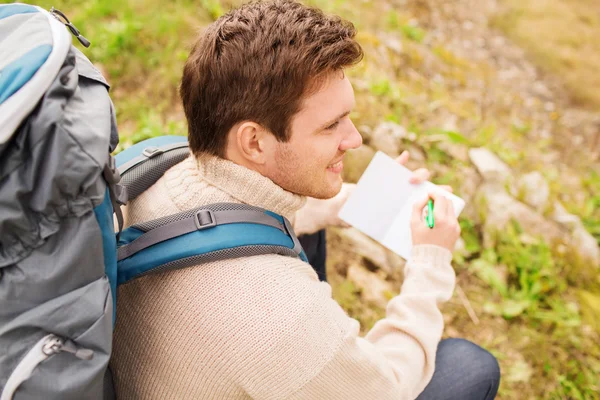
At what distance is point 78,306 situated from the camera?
4.12 ft

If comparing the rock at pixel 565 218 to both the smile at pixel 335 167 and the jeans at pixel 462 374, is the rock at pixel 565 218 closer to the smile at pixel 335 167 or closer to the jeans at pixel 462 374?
the jeans at pixel 462 374

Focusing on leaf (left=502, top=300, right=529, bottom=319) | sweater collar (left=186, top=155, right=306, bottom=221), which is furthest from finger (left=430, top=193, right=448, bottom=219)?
leaf (left=502, top=300, right=529, bottom=319)

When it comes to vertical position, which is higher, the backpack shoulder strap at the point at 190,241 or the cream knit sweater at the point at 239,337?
the backpack shoulder strap at the point at 190,241

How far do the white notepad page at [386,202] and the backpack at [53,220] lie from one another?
159 cm

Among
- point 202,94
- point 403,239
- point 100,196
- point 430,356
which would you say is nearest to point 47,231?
point 100,196

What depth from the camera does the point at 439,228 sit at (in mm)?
2303

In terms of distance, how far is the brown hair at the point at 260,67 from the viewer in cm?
193

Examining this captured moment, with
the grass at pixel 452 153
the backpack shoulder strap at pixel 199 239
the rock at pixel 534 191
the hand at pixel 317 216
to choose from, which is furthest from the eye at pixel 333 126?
the rock at pixel 534 191

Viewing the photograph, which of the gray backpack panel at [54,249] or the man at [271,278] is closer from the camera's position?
the gray backpack panel at [54,249]

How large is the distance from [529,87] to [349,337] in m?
7.80

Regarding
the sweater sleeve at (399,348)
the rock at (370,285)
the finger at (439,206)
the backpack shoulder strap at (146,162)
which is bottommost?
the rock at (370,285)

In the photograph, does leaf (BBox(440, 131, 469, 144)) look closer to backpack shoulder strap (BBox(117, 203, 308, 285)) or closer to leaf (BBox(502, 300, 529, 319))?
leaf (BBox(502, 300, 529, 319))

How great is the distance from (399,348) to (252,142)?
103 centimetres

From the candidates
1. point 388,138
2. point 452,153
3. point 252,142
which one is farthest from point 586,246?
point 252,142
